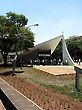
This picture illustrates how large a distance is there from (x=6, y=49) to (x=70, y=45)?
4614 centimetres

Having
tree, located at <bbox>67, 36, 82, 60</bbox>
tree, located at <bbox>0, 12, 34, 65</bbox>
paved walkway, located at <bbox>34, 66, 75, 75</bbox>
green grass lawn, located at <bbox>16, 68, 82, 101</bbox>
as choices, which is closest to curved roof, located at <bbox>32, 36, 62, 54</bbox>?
tree, located at <bbox>0, 12, 34, 65</bbox>

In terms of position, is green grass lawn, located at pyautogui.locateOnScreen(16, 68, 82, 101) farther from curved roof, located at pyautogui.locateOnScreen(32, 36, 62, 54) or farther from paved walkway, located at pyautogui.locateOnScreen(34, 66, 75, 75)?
curved roof, located at pyautogui.locateOnScreen(32, 36, 62, 54)

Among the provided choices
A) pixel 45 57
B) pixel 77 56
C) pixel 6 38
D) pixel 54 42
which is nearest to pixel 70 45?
pixel 77 56

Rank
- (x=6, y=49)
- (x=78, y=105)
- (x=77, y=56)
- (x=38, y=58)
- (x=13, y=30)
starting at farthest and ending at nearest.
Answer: (x=77, y=56)
(x=38, y=58)
(x=6, y=49)
(x=13, y=30)
(x=78, y=105)

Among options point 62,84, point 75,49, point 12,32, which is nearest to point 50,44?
point 12,32

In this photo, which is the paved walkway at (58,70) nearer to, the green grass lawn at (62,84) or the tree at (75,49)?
the green grass lawn at (62,84)

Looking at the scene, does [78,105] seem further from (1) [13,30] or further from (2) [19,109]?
(1) [13,30]

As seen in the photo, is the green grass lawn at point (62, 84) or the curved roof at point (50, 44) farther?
the curved roof at point (50, 44)

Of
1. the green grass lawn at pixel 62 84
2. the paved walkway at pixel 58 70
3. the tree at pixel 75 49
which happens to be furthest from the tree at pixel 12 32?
the tree at pixel 75 49

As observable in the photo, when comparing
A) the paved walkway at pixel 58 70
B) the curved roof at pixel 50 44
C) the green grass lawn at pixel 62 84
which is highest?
the curved roof at pixel 50 44

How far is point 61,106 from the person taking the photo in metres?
14.1

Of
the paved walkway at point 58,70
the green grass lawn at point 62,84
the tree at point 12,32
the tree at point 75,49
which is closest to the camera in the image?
the green grass lawn at point 62,84

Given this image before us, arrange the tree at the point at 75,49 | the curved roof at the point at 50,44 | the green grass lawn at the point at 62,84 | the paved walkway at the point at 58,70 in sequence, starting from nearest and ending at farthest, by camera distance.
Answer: the green grass lawn at the point at 62,84, the paved walkway at the point at 58,70, the curved roof at the point at 50,44, the tree at the point at 75,49

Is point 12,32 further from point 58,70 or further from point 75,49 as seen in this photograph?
point 75,49
